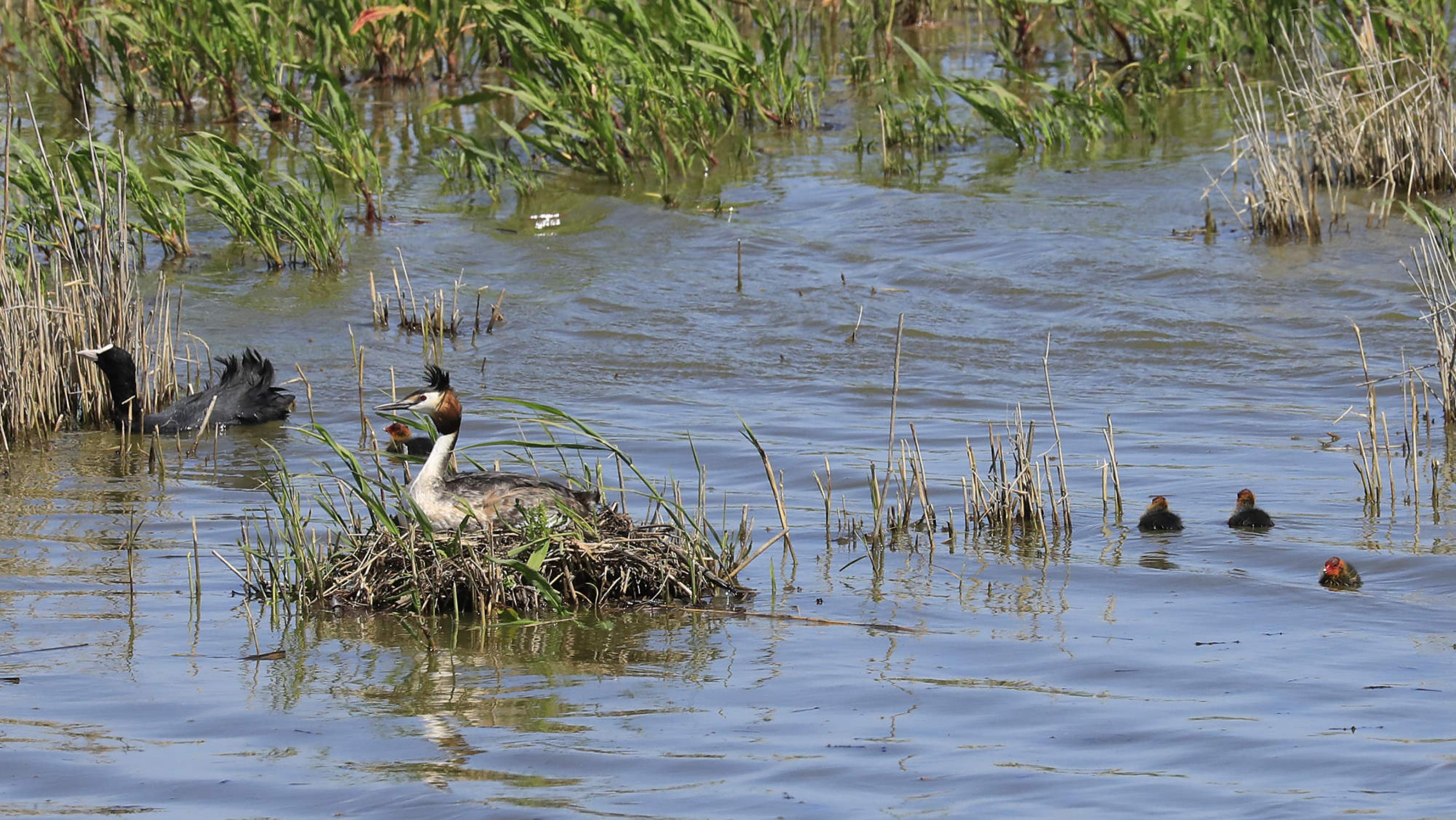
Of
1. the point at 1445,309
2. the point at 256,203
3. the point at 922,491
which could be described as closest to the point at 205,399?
the point at 256,203

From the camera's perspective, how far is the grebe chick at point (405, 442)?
9875 mm

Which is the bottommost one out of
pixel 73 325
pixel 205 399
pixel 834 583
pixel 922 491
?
pixel 834 583

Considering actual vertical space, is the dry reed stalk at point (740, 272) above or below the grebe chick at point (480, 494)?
above

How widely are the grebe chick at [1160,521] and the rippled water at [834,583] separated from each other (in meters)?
0.08

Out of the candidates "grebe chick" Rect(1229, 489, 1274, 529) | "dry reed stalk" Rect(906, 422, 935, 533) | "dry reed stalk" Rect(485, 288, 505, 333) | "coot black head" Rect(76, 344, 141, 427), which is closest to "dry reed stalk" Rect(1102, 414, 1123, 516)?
"grebe chick" Rect(1229, 489, 1274, 529)

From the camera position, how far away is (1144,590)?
21.8ft

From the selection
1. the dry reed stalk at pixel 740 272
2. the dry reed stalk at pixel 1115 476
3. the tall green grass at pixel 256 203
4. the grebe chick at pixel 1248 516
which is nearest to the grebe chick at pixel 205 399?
the tall green grass at pixel 256 203

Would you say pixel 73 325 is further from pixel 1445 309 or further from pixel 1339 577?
pixel 1445 309

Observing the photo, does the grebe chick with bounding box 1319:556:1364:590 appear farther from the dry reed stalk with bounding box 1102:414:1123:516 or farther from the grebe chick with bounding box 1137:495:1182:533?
the dry reed stalk with bounding box 1102:414:1123:516

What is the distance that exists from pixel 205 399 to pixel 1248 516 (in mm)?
5472

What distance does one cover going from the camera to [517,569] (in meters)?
6.04

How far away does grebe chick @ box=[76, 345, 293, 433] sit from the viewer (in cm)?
941

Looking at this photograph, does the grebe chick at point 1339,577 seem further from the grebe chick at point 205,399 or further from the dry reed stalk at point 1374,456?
the grebe chick at point 205,399

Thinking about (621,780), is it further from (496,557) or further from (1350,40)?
(1350,40)
